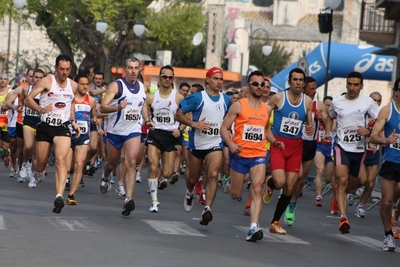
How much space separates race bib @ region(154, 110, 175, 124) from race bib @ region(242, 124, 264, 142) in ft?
9.00

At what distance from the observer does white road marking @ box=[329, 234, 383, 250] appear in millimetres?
12391

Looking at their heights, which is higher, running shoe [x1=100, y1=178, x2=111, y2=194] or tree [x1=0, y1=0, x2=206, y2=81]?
tree [x1=0, y1=0, x2=206, y2=81]

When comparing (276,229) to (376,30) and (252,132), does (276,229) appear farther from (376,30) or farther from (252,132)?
(376,30)

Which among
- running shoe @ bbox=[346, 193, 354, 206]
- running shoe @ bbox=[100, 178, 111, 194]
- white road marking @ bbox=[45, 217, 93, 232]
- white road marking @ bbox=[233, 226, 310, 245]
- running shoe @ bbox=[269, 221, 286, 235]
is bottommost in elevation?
running shoe @ bbox=[346, 193, 354, 206]

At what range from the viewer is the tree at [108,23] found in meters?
49.4

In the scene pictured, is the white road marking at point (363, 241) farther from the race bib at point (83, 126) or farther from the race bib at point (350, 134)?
the race bib at point (83, 126)

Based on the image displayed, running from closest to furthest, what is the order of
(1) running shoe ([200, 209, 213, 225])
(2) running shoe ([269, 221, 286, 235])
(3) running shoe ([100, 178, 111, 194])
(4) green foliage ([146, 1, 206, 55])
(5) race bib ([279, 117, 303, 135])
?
(1) running shoe ([200, 209, 213, 225]), (2) running shoe ([269, 221, 286, 235]), (5) race bib ([279, 117, 303, 135]), (3) running shoe ([100, 178, 111, 194]), (4) green foliage ([146, 1, 206, 55])

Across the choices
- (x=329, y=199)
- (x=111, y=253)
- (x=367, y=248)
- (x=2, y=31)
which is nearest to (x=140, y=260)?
(x=111, y=253)

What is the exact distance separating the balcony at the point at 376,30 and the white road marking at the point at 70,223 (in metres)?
21.5

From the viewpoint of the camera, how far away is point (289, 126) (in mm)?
13203

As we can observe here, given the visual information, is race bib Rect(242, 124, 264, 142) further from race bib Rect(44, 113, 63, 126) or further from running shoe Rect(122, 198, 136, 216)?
race bib Rect(44, 113, 63, 126)

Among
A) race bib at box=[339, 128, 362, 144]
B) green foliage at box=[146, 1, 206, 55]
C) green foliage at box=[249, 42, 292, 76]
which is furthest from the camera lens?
green foliage at box=[249, 42, 292, 76]

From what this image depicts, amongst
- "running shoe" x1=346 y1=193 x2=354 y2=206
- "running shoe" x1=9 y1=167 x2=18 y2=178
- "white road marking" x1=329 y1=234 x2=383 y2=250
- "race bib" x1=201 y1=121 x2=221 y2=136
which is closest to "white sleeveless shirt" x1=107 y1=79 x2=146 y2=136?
"race bib" x1=201 y1=121 x2=221 y2=136

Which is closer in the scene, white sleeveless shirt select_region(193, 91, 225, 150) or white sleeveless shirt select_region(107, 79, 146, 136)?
white sleeveless shirt select_region(193, 91, 225, 150)
